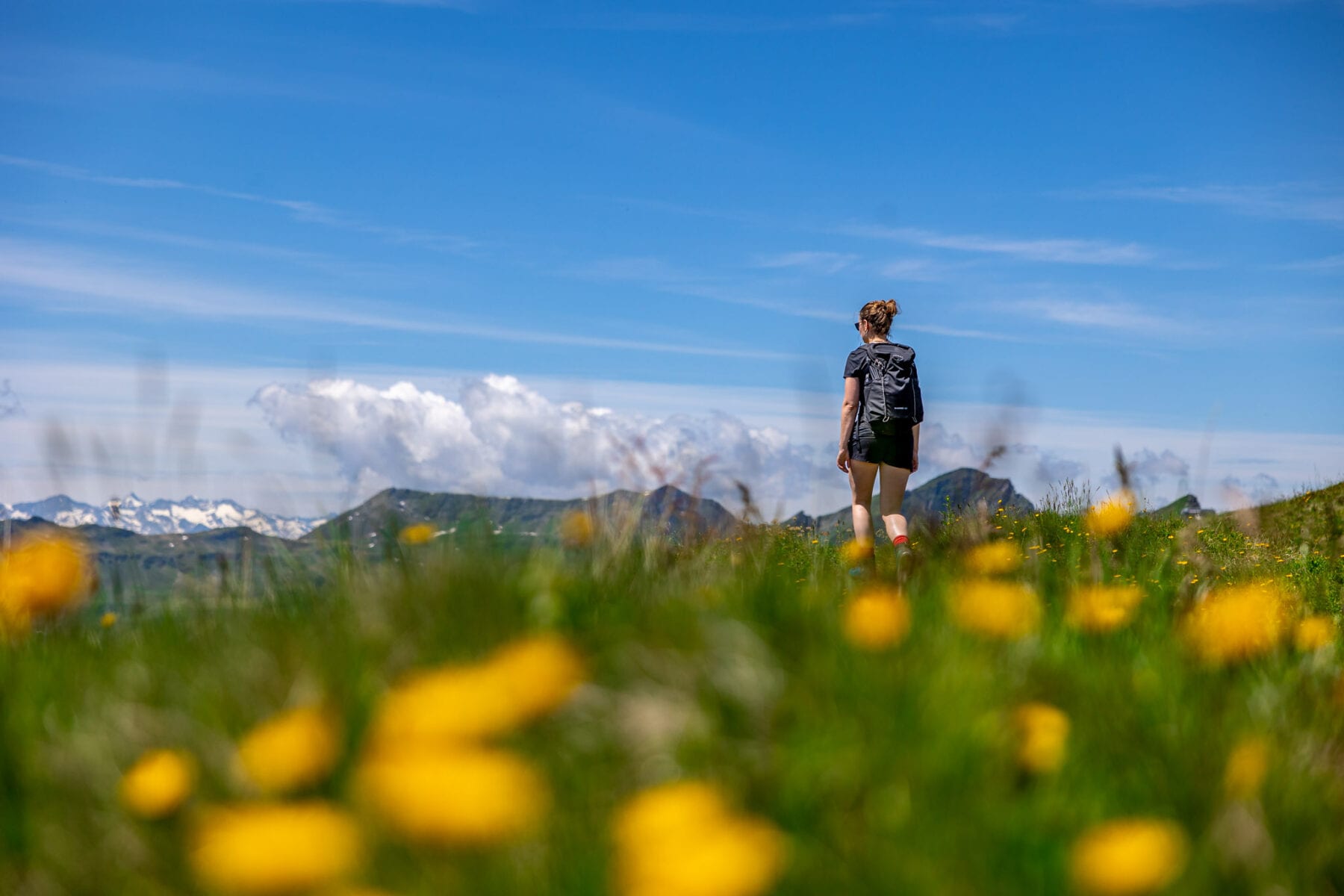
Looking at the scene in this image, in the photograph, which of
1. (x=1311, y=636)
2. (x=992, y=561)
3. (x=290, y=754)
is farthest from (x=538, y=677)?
(x=1311, y=636)

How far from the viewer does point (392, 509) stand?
3.46m

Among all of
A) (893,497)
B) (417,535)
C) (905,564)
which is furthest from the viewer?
(893,497)

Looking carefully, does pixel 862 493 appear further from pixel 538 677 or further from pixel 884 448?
pixel 538 677

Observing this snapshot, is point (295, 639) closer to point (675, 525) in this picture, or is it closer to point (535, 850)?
point (535, 850)

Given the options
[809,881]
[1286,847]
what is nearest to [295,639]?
[809,881]

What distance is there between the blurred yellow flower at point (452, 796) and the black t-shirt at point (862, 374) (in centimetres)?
787

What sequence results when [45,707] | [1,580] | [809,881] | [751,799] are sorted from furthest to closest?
[1,580] < [45,707] < [751,799] < [809,881]

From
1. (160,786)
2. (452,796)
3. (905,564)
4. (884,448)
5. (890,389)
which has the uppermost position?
(890,389)

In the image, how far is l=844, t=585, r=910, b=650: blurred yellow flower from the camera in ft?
7.43

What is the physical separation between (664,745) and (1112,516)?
9.53 ft

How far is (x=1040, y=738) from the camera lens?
6.54 feet

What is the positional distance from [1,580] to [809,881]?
9.50 feet

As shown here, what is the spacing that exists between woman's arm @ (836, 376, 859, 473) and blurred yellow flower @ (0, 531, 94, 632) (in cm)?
674

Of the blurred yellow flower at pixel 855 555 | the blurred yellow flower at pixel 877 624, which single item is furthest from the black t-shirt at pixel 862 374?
the blurred yellow flower at pixel 877 624
